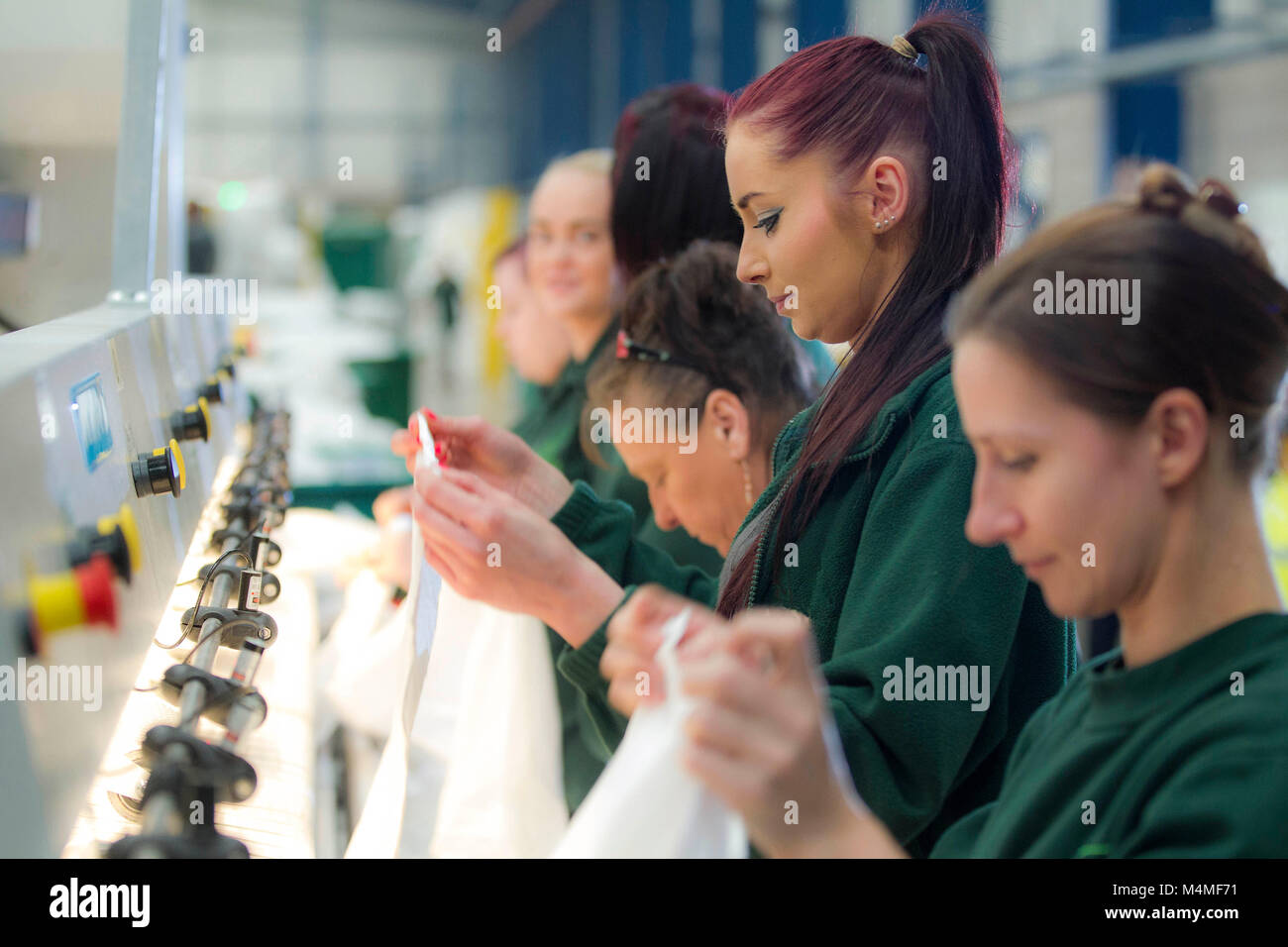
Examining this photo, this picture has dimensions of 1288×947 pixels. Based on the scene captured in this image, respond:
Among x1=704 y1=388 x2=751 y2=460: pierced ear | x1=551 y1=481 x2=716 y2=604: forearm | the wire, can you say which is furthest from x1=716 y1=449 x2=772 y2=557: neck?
the wire

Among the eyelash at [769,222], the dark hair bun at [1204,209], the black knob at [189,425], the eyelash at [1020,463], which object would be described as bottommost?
the eyelash at [1020,463]

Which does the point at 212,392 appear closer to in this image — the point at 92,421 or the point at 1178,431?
the point at 92,421

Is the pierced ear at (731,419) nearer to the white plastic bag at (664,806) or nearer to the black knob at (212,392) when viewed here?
the black knob at (212,392)

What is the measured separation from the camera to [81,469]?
89 centimetres

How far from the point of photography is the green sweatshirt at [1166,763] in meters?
0.68

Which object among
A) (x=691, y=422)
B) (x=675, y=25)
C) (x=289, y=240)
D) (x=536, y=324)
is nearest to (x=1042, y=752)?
(x=691, y=422)

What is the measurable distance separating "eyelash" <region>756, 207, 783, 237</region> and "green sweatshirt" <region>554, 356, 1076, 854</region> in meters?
0.24

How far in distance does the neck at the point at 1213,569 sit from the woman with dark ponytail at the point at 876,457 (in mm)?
220

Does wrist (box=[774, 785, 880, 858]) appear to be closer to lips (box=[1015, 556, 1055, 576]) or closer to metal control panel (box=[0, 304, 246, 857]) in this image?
lips (box=[1015, 556, 1055, 576])

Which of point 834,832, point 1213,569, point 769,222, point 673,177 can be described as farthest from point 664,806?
point 673,177

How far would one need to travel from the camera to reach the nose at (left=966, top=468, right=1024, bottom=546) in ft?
2.54

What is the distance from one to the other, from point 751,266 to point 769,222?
0.05 m

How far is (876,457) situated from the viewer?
1110mm

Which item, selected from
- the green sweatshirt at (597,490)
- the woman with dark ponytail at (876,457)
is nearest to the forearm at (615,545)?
the green sweatshirt at (597,490)
